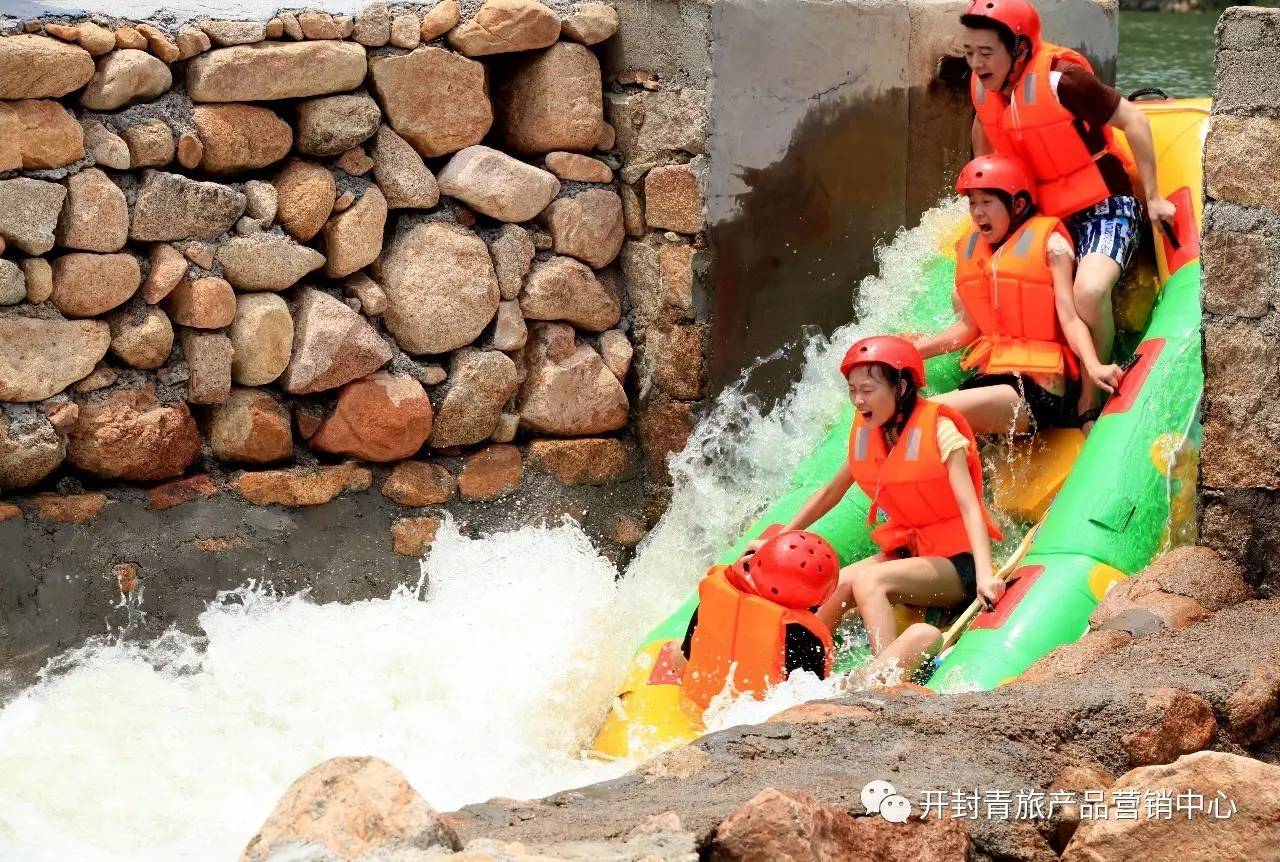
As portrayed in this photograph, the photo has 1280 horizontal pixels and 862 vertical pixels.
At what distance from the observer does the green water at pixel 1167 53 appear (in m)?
9.14

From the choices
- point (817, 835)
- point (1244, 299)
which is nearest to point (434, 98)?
point (1244, 299)

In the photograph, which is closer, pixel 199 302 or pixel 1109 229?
pixel 199 302

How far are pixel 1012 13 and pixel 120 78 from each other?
2.70 meters

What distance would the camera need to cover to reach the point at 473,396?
552 cm

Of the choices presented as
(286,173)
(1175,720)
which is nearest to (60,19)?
(286,173)

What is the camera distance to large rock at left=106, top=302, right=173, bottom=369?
16.0 feet

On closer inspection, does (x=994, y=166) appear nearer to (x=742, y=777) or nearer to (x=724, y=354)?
(x=724, y=354)

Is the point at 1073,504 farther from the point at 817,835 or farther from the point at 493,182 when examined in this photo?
the point at 817,835

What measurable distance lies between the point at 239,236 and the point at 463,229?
777 mm

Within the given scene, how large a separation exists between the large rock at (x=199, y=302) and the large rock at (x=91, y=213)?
0.85 feet

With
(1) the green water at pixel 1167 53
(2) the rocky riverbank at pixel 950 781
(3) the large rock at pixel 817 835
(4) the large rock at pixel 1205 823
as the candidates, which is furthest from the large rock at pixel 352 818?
(1) the green water at pixel 1167 53

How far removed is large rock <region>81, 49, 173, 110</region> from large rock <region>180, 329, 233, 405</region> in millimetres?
711

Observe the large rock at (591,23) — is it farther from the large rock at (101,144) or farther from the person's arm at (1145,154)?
the person's arm at (1145,154)

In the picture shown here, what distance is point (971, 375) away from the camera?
5340 mm
